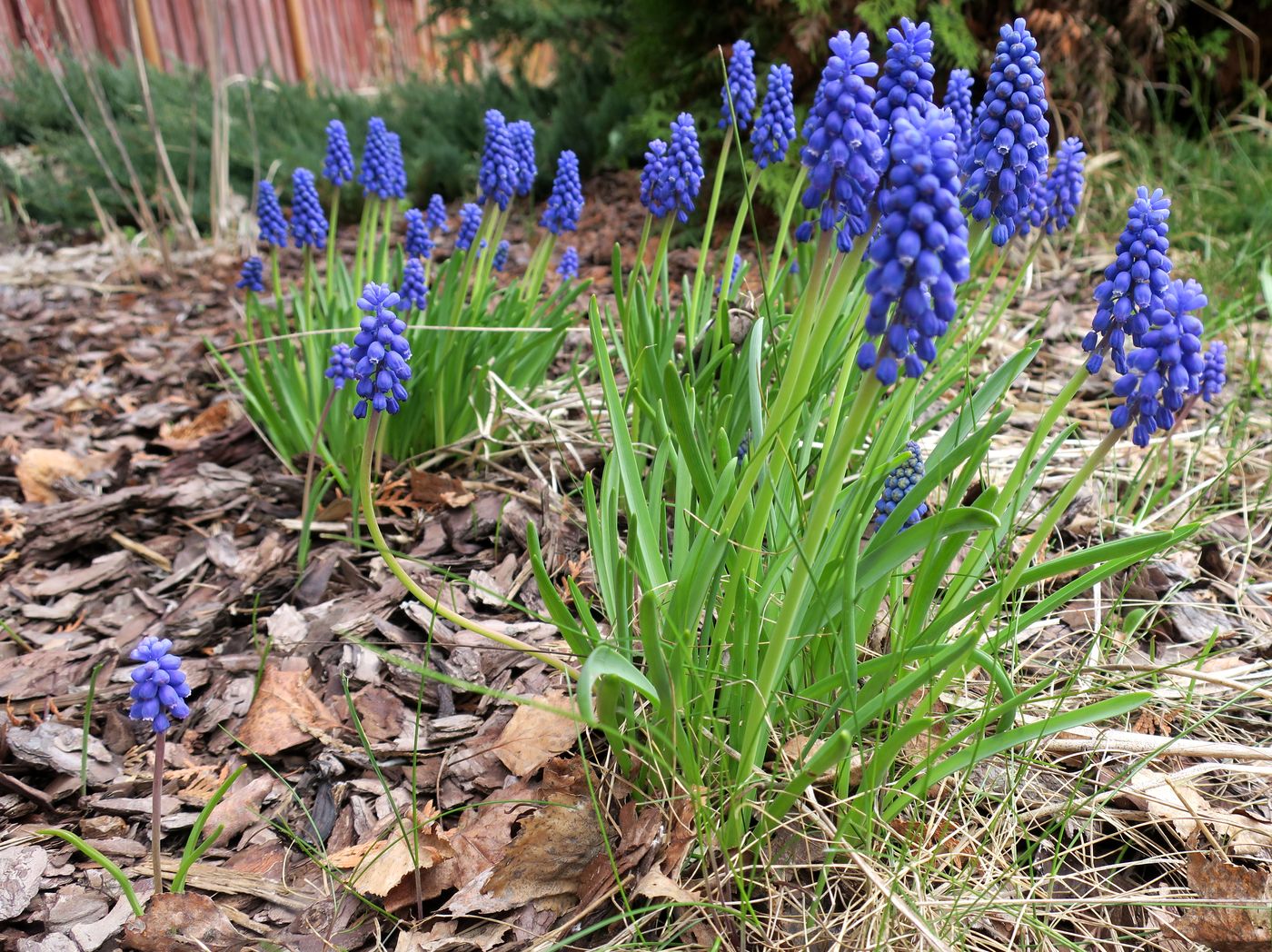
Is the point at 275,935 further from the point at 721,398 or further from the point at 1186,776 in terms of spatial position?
the point at 1186,776

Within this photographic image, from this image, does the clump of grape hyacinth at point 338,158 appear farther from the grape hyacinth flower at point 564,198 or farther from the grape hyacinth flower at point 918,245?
the grape hyacinth flower at point 918,245

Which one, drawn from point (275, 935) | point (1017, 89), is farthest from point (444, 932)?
point (1017, 89)

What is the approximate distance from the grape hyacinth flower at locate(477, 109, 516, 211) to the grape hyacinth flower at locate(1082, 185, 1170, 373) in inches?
92.1

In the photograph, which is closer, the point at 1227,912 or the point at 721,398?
the point at 1227,912

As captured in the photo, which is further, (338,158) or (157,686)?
(338,158)

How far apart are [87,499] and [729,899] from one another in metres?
3.19

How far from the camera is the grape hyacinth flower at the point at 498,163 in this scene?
3492 millimetres

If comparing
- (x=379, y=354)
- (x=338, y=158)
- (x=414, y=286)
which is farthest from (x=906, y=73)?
(x=338, y=158)

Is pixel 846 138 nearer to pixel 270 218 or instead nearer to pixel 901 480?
pixel 901 480

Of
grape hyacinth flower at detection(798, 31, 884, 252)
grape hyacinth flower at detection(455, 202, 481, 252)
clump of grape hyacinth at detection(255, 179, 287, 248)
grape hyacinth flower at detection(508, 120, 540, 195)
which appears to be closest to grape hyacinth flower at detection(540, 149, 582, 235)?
grape hyacinth flower at detection(508, 120, 540, 195)

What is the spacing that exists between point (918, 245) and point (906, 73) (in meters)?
0.60

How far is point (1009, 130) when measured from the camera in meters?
1.97

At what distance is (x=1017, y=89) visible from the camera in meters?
1.97

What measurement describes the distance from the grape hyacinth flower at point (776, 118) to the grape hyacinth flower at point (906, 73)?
120cm
